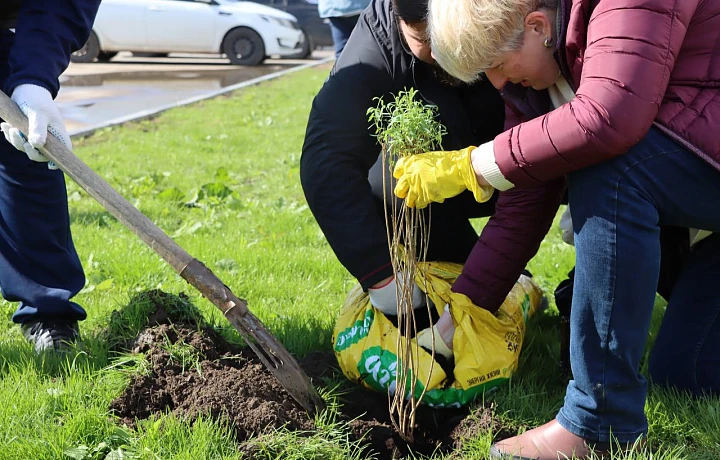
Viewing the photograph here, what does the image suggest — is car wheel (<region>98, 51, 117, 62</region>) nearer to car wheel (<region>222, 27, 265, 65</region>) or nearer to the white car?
the white car

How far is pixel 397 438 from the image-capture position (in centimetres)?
243

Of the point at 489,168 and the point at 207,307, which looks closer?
the point at 489,168

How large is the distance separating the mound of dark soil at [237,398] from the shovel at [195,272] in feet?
0.26

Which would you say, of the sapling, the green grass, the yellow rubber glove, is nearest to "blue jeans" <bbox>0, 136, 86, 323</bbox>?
the green grass

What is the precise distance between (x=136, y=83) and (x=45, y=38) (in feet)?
31.1

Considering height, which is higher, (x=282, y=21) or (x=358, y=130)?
(x=358, y=130)

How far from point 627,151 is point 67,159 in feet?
5.39

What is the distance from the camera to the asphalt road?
8.92 m

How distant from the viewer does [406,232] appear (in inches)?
87.7

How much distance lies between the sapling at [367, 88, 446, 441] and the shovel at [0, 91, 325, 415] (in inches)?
11.0

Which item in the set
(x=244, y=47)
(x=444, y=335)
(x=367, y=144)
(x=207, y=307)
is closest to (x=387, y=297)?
(x=444, y=335)

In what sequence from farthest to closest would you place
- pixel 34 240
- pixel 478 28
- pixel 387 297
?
pixel 34 240, pixel 387 297, pixel 478 28

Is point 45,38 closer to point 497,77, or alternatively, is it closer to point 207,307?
point 207,307

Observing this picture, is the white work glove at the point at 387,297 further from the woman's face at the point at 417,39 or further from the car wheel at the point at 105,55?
the car wheel at the point at 105,55
